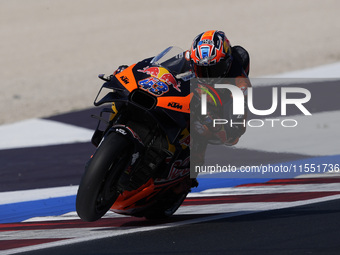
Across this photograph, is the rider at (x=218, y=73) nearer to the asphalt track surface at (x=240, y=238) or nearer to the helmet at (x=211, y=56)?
the helmet at (x=211, y=56)

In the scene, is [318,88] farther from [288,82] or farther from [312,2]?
[312,2]

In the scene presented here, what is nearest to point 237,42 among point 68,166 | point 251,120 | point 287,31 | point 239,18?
point 287,31

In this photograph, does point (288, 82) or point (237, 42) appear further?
point (237, 42)

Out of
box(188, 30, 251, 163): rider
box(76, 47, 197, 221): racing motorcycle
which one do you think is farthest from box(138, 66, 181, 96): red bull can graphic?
box(188, 30, 251, 163): rider

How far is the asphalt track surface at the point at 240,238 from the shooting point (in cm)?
507

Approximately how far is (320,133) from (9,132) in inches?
179

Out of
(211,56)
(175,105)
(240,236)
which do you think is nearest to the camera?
(240,236)

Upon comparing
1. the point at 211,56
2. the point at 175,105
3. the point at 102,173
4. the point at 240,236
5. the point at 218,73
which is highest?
the point at 211,56

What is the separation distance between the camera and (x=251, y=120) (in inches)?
489

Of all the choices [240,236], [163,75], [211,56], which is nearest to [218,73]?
[211,56]

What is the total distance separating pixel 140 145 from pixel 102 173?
372 mm

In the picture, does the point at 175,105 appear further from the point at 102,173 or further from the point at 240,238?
the point at 240,238

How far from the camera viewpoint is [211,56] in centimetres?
600

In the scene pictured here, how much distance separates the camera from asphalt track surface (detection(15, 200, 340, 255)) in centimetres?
507
